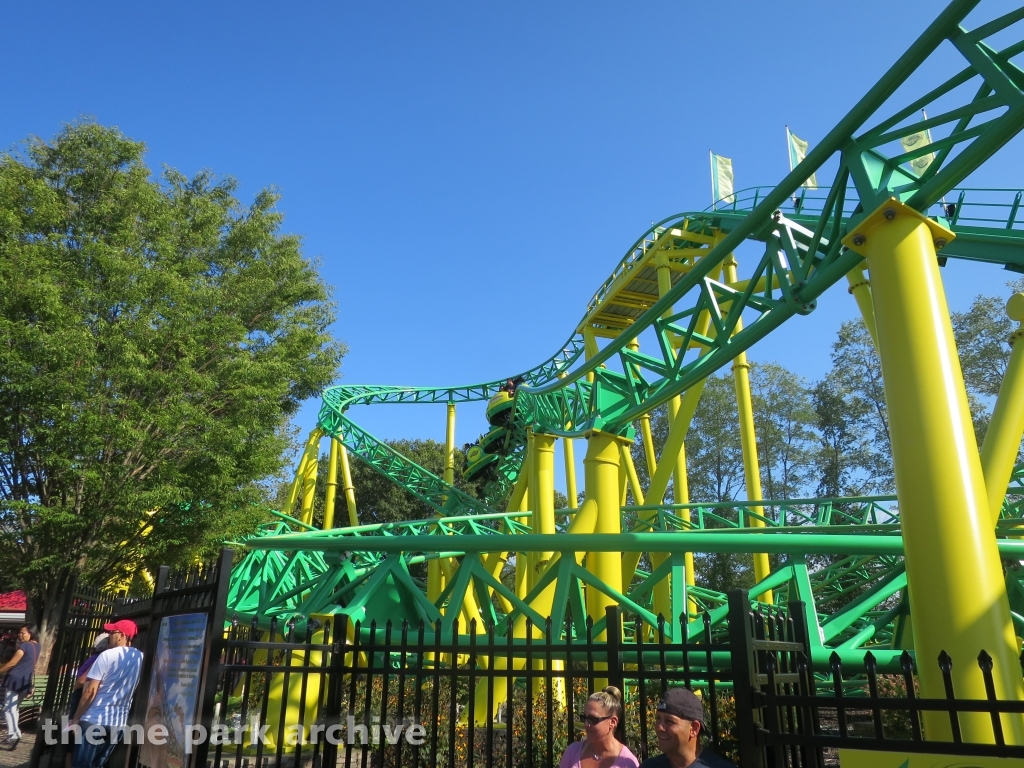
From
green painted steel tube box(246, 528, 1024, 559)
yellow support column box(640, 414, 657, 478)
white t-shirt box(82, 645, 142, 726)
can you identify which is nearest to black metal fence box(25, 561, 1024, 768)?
white t-shirt box(82, 645, 142, 726)

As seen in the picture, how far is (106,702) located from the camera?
4.75 meters

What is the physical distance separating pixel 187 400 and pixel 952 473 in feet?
38.8

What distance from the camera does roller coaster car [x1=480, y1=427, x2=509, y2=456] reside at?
81.1 feet

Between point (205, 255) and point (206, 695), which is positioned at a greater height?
point (205, 255)

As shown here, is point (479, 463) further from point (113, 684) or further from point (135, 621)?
point (113, 684)

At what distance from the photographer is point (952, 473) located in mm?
3938

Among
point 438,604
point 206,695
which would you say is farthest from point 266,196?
point 206,695

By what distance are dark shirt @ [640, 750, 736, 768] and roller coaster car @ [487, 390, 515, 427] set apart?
20732 mm

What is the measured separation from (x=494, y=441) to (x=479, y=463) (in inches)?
45.6

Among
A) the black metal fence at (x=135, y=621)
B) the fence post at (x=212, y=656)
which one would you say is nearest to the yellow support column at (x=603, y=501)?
the black metal fence at (x=135, y=621)

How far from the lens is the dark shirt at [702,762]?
8.75 ft

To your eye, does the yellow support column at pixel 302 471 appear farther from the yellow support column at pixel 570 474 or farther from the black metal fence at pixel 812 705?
the black metal fence at pixel 812 705

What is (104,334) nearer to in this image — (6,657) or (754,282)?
(6,657)

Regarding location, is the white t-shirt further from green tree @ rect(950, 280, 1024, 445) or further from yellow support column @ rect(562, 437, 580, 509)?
green tree @ rect(950, 280, 1024, 445)
